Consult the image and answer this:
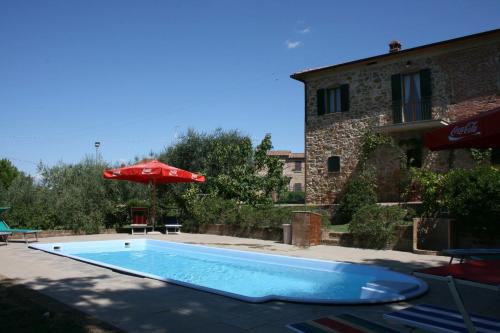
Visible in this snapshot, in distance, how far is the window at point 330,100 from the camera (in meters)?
19.9

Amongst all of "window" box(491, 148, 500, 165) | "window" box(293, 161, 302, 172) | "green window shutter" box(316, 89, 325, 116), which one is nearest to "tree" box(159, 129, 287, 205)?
"green window shutter" box(316, 89, 325, 116)

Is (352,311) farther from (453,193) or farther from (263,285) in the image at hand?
(453,193)

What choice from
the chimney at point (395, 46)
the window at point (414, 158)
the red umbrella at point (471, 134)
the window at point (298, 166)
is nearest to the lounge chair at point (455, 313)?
the red umbrella at point (471, 134)

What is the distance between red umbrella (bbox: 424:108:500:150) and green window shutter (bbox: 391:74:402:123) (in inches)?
495

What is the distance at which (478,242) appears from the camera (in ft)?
30.5

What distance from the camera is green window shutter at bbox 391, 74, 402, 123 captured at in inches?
713

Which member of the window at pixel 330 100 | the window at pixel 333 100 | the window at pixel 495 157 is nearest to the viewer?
the window at pixel 495 157

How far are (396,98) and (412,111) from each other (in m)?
0.85

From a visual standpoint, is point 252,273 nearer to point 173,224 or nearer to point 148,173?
point 148,173

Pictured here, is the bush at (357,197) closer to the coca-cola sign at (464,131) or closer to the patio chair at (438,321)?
the coca-cola sign at (464,131)

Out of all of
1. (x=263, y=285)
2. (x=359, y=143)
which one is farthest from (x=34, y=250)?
(x=359, y=143)

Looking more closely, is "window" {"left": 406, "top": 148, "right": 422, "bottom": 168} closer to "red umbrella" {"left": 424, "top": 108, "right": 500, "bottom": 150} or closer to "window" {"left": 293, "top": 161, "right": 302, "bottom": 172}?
"red umbrella" {"left": 424, "top": 108, "right": 500, "bottom": 150}

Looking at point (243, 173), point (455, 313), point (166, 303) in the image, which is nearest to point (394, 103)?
point (243, 173)

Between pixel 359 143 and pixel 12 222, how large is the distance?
13.6 meters
